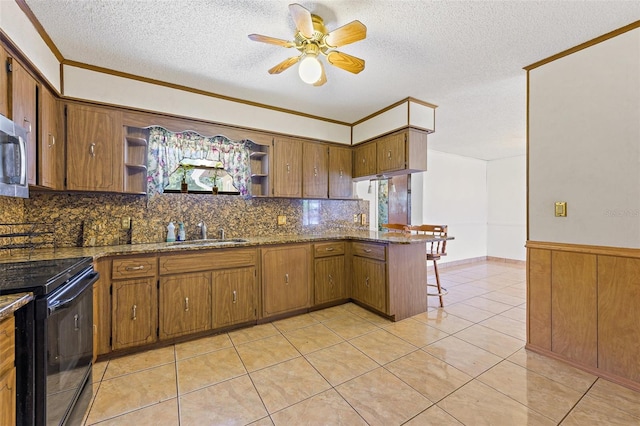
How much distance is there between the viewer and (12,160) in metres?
1.51

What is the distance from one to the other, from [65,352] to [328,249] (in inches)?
96.0

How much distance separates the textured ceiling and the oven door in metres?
1.76

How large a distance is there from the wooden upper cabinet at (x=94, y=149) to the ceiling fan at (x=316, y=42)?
167cm

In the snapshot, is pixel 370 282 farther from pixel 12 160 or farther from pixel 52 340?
pixel 12 160

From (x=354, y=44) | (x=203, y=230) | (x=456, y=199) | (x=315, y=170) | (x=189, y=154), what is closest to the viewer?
(x=354, y=44)

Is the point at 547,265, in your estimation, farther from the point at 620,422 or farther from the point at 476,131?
the point at 476,131

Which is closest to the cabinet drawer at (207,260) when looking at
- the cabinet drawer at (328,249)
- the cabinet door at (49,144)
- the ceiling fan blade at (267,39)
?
the cabinet drawer at (328,249)

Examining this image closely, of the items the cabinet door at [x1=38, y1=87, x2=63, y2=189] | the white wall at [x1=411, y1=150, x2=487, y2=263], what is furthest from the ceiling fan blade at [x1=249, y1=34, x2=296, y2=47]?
the white wall at [x1=411, y1=150, x2=487, y2=263]

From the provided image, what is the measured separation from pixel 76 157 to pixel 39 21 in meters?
1.00

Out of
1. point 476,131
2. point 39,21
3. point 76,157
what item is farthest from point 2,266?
point 476,131

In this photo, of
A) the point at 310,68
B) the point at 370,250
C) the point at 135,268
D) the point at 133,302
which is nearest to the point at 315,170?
the point at 370,250

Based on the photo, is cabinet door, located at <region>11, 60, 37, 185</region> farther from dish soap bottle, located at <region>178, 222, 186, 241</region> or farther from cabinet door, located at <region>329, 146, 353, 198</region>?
cabinet door, located at <region>329, 146, 353, 198</region>

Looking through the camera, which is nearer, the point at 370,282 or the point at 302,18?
the point at 302,18

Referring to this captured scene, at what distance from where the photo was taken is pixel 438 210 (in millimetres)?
5633
